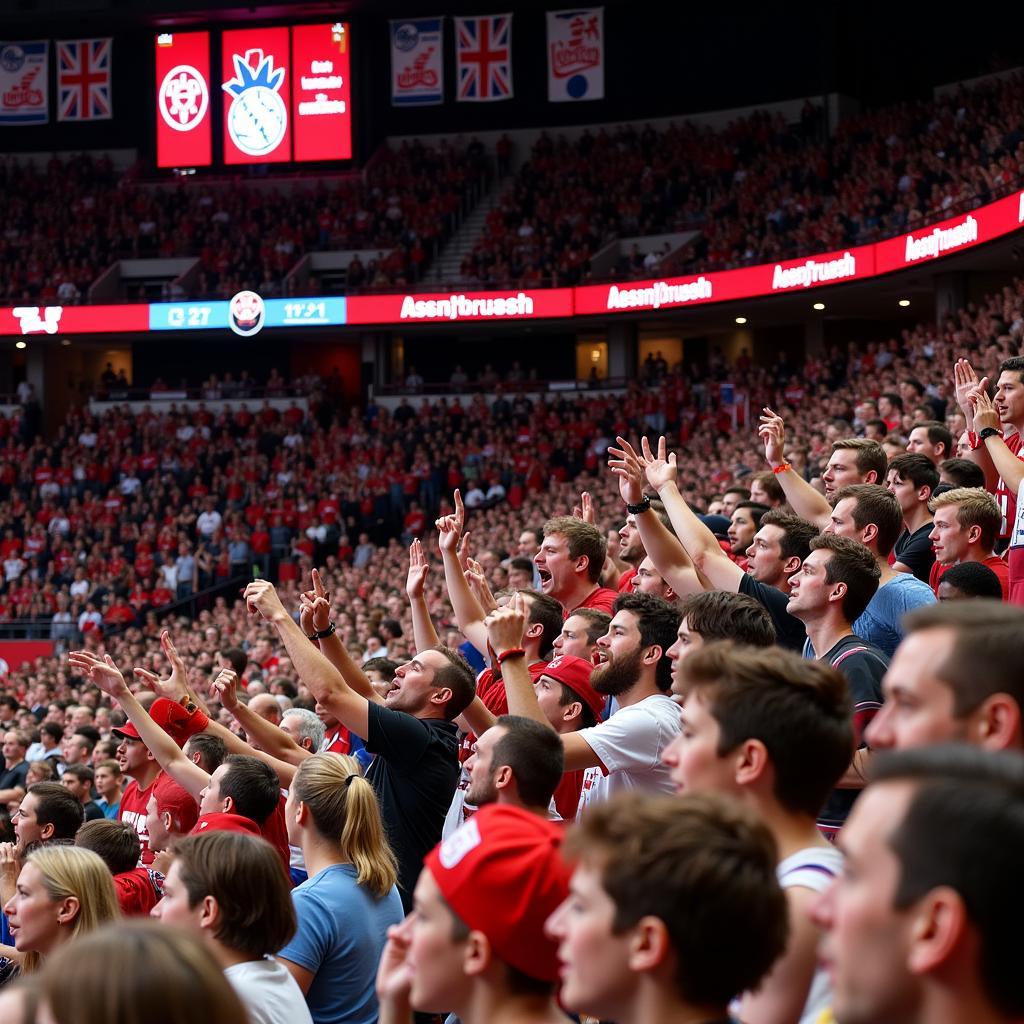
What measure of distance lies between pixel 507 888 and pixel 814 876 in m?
0.63

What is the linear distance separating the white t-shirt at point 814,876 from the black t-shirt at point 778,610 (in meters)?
2.48

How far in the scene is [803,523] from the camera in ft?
18.8

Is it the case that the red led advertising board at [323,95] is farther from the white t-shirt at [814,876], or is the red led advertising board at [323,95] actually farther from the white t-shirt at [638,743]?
the white t-shirt at [814,876]

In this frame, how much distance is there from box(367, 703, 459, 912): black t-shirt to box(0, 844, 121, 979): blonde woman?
101cm

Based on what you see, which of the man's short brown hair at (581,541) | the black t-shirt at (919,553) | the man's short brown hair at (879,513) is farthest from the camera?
the black t-shirt at (919,553)

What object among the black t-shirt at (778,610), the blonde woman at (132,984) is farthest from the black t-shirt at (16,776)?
the blonde woman at (132,984)

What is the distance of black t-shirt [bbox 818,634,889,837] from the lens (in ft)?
12.6

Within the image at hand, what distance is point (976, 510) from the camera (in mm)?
6105

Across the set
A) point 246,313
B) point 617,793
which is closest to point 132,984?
point 617,793

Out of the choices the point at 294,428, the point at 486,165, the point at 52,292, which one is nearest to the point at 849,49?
the point at 486,165

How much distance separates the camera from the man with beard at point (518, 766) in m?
3.90

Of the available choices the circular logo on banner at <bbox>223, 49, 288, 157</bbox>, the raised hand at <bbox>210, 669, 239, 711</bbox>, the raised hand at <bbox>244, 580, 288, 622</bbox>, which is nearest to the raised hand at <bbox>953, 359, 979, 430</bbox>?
the raised hand at <bbox>244, 580, 288, 622</bbox>

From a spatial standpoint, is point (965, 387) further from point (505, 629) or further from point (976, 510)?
point (505, 629)

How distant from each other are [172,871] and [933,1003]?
7.34ft
